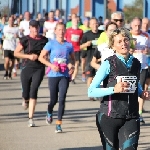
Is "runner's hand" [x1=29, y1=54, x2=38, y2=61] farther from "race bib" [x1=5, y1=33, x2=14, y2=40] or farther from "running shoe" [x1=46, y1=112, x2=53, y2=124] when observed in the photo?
"race bib" [x1=5, y1=33, x2=14, y2=40]

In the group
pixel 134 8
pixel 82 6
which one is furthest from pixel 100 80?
pixel 134 8

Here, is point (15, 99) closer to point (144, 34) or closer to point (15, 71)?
point (144, 34)

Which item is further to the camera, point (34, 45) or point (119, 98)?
point (34, 45)

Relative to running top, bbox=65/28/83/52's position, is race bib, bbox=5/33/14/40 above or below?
below

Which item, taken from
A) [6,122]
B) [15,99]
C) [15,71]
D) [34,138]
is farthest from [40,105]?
[15,71]

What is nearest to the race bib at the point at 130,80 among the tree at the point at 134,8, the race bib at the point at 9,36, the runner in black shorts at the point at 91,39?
the runner in black shorts at the point at 91,39

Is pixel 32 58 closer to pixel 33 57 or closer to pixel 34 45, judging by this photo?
pixel 33 57

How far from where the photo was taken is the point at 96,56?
1277 cm

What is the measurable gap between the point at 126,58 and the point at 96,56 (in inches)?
215

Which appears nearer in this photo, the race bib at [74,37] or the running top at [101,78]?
the running top at [101,78]

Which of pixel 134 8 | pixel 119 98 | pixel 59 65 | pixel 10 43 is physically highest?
pixel 119 98

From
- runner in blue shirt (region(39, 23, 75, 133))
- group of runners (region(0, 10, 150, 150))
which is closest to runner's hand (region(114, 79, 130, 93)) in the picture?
group of runners (region(0, 10, 150, 150))

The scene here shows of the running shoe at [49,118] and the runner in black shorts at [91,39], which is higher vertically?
the runner in black shorts at [91,39]

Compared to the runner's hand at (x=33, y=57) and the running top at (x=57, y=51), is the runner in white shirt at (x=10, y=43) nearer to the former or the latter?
the runner's hand at (x=33, y=57)
